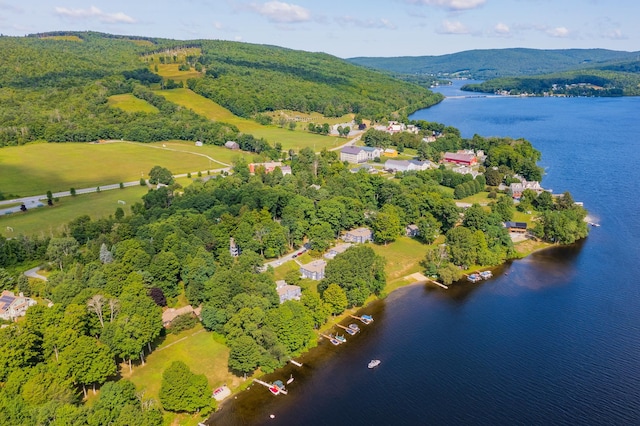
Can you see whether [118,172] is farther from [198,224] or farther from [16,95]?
[16,95]

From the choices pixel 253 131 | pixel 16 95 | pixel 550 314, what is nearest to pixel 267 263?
pixel 550 314

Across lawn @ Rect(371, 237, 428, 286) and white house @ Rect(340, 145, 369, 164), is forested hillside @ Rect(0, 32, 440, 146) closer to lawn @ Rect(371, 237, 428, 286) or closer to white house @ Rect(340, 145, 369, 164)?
white house @ Rect(340, 145, 369, 164)

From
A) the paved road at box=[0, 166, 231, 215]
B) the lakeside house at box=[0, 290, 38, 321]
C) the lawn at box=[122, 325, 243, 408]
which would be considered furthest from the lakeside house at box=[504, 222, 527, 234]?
the paved road at box=[0, 166, 231, 215]

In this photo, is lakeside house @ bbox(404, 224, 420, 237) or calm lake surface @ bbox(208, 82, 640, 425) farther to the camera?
lakeside house @ bbox(404, 224, 420, 237)

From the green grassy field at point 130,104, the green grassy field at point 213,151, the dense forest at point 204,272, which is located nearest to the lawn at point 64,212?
the dense forest at point 204,272

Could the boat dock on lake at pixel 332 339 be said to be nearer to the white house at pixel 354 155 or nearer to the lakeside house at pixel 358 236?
the lakeside house at pixel 358 236

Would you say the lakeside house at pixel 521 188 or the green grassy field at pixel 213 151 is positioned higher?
the green grassy field at pixel 213 151

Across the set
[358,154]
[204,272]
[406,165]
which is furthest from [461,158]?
[204,272]
